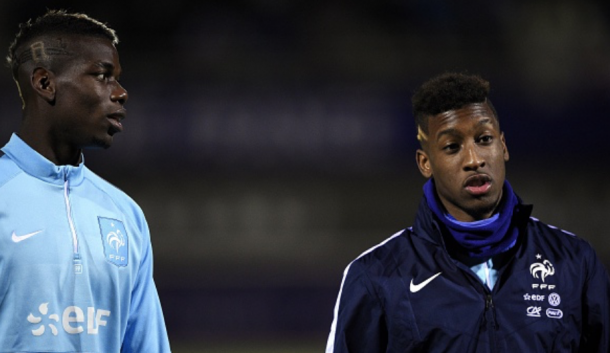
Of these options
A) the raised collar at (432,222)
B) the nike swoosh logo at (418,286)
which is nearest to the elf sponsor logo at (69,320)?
the nike swoosh logo at (418,286)

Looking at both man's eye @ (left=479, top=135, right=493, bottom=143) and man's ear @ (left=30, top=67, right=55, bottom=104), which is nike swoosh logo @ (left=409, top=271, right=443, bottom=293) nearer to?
man's eye @ (left=479, top=135, right=493, bottom=143)

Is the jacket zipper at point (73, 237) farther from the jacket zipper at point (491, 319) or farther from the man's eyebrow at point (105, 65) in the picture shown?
the jacket zipper at point (491, 319)

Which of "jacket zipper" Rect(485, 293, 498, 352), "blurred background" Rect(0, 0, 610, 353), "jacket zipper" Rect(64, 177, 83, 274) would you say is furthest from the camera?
"blurred background" Rect(0, 0, 610, 353)

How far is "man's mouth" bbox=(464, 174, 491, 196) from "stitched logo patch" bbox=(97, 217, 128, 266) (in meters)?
1.22

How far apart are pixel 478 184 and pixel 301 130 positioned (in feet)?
25.8

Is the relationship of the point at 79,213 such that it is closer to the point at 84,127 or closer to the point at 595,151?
the point at 84,127

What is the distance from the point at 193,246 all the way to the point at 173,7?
3.08 meters

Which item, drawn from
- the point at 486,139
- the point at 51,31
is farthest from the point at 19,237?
the point at 486,139

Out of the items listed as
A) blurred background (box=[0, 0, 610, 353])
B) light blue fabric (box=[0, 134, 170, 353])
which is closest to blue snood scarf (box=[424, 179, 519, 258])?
light blue fabric (box=[0, 134, 170, 353])

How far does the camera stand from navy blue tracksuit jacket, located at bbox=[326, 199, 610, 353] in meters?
3.48

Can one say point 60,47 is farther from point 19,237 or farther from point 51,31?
point 19,237

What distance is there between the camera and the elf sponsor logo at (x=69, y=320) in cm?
323

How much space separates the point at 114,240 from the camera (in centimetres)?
350


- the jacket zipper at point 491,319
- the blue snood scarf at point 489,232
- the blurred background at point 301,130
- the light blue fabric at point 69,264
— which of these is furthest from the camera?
the blurred background at point 301,130
